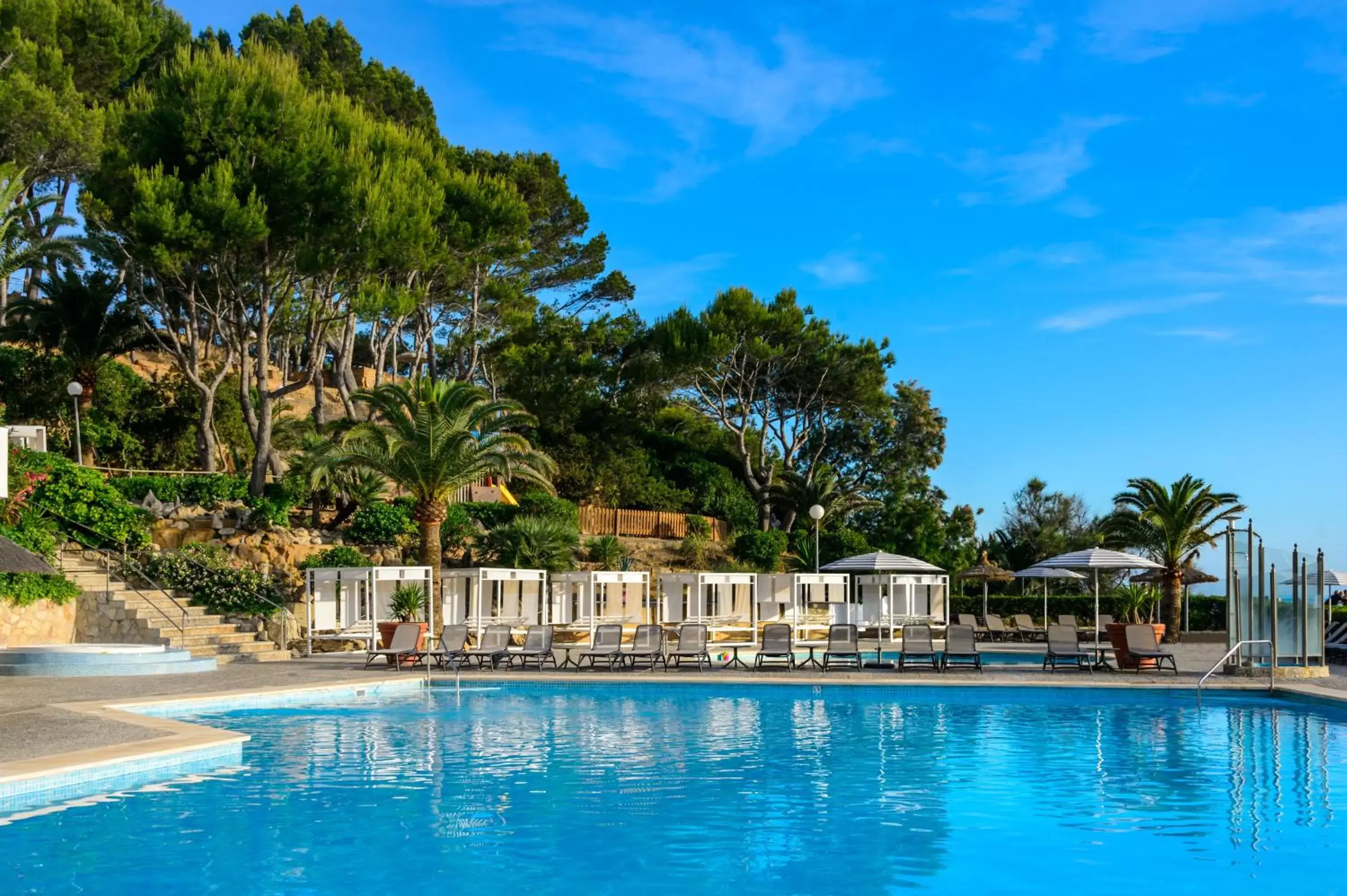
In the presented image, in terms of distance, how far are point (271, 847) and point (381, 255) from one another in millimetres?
21991

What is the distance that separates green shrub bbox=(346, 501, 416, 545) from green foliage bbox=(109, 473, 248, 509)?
2.48m

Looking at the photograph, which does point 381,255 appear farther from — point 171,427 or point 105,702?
point 105,702

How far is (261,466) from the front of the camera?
27156 millimetres

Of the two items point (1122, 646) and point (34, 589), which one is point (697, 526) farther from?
point (34, 589)

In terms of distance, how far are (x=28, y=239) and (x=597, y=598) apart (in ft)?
69.0

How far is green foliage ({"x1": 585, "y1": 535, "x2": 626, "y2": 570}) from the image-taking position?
100ft

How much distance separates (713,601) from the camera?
86.3ft

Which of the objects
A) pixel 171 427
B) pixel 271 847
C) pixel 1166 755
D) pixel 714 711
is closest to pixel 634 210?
pixel 171 427

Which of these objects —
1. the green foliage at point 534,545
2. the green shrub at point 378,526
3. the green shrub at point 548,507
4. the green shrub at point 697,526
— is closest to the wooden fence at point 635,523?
the green shrub at point 697,526

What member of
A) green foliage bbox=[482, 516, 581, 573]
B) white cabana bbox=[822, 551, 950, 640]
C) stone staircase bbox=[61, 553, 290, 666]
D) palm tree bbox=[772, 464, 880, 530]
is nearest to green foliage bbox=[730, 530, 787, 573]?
palm tree bbox=[772, 464, 880, 530]

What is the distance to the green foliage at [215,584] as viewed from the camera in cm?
2256

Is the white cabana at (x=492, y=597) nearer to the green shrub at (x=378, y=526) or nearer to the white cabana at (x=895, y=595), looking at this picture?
the green shrub at (x=378, y=526)

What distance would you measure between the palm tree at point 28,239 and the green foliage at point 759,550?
66.7 feet

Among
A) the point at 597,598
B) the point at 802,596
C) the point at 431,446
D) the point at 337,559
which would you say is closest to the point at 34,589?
the point at 337,559
